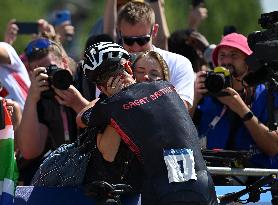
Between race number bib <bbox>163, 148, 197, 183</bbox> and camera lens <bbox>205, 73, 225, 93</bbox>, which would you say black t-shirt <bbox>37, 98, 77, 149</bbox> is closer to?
camera lens <bbox>205, 73, 225, 93</bbox>

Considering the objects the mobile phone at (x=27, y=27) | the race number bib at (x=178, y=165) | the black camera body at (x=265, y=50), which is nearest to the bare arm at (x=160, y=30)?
the mobile phone at (x=27, y=27)

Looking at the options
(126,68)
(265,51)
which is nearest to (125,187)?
(126,68)

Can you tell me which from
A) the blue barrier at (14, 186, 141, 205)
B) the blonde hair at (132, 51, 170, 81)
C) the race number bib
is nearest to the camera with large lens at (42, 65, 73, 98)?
the blonde hair at (132, 51, 170, 81)

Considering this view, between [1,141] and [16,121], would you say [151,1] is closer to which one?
[16,121]

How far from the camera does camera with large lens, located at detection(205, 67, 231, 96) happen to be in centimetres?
947

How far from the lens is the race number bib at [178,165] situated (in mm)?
7156

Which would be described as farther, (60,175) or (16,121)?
(16,121)

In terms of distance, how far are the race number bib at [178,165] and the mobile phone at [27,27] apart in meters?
6.09

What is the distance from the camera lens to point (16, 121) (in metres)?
9.95

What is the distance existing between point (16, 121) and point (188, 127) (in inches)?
116

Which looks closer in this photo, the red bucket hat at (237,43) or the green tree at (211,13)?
the red bucket hat at (237,43)

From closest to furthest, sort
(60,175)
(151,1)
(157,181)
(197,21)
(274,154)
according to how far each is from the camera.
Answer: (157,181), (60,175), (274,154), (151,1), (197,21)

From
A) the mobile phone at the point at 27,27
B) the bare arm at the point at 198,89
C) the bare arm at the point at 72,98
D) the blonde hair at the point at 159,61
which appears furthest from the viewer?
the mobile phone at the point at 27,27

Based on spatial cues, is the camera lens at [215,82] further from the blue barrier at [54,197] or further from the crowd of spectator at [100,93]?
the blue barrier at [54,197]
